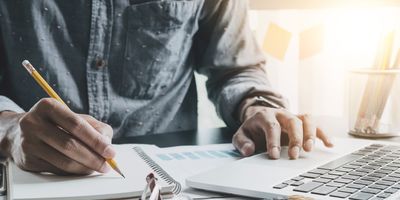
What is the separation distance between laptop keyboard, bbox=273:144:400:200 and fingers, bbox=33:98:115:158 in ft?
0.59

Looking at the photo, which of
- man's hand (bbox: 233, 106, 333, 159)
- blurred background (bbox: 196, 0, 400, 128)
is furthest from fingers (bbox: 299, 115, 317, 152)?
blurred background (bbox: 196, 0, 400, 128)

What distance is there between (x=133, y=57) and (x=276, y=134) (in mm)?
349

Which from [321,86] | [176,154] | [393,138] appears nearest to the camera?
[176,154]

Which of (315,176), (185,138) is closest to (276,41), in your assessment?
(185,138)

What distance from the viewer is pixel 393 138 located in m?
0.91

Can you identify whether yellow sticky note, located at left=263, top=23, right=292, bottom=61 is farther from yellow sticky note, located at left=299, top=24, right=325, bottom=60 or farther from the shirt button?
the shirt button

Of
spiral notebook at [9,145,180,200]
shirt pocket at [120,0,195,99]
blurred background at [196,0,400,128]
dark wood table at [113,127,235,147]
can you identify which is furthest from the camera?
blurred background at [196,0,400,128]

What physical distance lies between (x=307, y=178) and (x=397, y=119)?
39cm

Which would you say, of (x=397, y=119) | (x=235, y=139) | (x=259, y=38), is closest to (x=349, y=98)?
(x=397, y=119)

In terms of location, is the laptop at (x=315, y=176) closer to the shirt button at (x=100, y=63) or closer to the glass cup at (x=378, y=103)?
the glass cup at (x=378, y=103)

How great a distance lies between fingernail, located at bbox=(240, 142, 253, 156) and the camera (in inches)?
29.8

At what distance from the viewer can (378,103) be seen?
3.01 feet

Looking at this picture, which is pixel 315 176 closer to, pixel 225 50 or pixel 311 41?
pixel 225 50

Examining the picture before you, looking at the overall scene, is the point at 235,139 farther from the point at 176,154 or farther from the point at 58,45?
the point at 58,45
